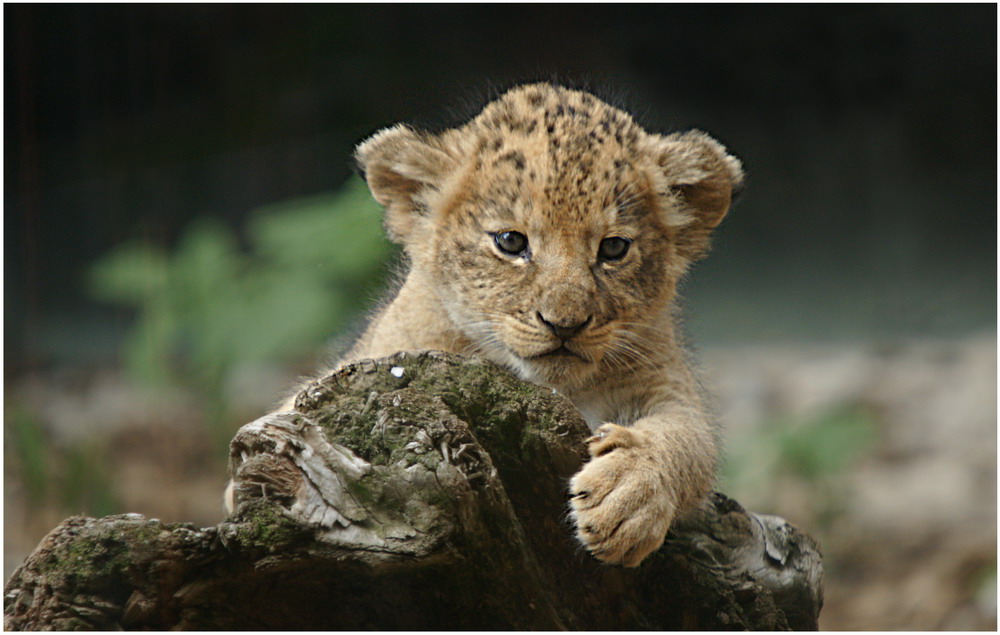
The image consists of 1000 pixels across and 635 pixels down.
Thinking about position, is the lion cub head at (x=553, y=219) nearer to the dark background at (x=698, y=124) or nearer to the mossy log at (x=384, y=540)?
the mossy log at (x=384, y=540)

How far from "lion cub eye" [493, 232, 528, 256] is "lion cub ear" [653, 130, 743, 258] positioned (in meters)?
0.55

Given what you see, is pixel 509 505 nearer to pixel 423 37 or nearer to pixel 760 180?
pixel 423 37

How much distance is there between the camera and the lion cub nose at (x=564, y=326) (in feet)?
9.91

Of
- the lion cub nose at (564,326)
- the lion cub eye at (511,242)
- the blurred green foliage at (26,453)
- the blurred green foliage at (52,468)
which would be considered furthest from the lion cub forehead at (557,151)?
the blurred green foliage at (26,453)

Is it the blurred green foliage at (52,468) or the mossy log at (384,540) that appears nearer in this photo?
the mossy log at (384,540)

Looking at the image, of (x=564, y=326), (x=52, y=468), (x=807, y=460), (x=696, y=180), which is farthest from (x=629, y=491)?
(x=52, y=468)

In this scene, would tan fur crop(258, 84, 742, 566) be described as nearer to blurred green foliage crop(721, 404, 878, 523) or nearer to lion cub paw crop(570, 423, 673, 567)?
lion cub paw crop(570, 423, 673, 567)

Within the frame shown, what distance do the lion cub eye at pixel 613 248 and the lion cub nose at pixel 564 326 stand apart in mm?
229

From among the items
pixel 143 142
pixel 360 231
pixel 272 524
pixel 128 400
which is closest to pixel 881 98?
pixel 360 231

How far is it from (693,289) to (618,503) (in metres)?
3.54

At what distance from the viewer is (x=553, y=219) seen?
3.12 metres

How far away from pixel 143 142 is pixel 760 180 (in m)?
4.93

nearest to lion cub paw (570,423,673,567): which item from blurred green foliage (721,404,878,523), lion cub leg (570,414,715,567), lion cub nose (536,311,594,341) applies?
lion cub leg (570,414,715,567)

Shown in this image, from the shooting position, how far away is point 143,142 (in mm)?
7703
